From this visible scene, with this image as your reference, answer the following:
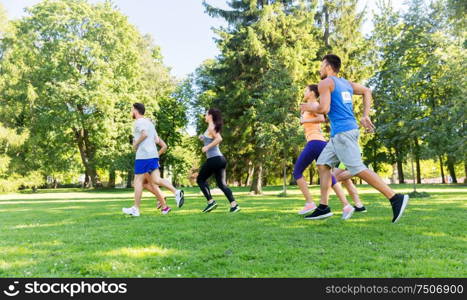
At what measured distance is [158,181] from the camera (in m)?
8.07

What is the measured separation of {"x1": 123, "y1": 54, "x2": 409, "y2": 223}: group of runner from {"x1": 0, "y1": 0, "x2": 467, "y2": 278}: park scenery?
3 centimetres

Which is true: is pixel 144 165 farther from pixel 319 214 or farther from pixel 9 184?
pixel 9 184

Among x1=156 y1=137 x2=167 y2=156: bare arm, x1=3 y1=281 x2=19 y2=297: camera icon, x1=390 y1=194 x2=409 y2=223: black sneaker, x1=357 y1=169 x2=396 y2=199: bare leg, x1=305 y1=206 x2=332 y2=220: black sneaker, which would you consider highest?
x1=156 y1=137 x2=167 y2=156: bare arm

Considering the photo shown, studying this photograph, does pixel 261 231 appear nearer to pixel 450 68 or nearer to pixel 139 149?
pixel 139 149

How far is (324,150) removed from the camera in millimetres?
6496

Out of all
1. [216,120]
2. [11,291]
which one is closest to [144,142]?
[216,120]

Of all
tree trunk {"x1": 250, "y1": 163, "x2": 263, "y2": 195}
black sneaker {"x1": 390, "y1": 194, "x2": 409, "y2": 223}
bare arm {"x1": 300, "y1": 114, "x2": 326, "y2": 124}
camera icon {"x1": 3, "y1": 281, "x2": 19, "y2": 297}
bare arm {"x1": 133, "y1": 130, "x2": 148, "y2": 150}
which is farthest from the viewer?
tree trunk {"x1": 250, "y1": 163, "x2": 263, "y2": 195}

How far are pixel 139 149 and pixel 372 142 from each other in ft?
101

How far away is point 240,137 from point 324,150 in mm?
17053

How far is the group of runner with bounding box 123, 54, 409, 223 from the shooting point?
5648mm

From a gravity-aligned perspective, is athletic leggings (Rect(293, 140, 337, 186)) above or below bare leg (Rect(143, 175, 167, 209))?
above

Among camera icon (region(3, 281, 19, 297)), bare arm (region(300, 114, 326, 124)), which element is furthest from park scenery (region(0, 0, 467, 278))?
camera icon (region(3, 281, 19, 297))

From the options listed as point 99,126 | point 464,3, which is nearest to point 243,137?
point 464,3

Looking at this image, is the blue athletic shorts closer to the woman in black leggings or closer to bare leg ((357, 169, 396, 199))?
the woman in black leggings
